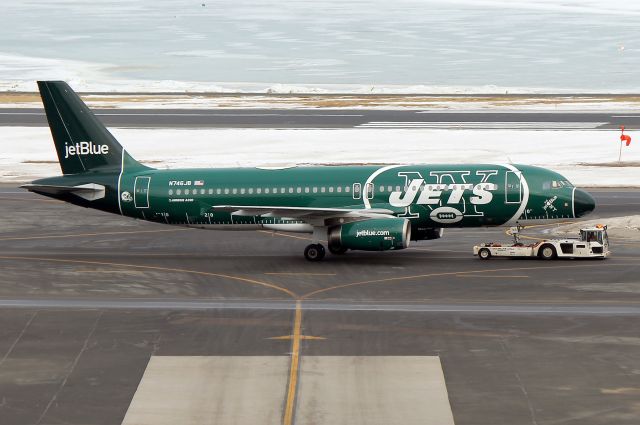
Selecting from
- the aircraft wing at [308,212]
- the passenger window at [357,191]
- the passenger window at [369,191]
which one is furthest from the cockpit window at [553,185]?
the passenger window at [357,191]

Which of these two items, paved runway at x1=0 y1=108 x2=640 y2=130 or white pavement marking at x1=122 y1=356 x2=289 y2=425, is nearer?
white pavement marking at x1=122 y1=356 x2=289 y2=425

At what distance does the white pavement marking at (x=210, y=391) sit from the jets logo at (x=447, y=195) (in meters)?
19.8

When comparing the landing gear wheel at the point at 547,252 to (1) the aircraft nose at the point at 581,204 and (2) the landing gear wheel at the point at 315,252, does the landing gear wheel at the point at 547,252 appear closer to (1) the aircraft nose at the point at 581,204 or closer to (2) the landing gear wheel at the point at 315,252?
(1) the aircraft nose at the point at 581,204

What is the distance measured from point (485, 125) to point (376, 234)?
62.2 meters

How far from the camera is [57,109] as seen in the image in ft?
204

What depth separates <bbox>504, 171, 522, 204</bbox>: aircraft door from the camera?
57.7 metres

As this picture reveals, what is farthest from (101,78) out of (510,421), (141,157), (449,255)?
(510,421)

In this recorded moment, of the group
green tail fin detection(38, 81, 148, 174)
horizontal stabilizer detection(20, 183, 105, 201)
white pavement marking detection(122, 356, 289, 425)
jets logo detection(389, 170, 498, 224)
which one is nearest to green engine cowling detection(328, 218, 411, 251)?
jets logo detection(389, 170, 498, 224)

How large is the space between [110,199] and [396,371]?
90.6 feet

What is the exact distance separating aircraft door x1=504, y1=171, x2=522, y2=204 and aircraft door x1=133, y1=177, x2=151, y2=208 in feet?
63.2

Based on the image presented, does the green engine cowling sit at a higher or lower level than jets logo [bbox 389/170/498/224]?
lower

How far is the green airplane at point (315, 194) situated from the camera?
5769 cm

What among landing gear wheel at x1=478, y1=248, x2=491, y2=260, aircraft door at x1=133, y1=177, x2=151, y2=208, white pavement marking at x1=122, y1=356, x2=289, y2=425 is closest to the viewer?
white pavement marking at x1=122, y1=356, x2=289, y2=425

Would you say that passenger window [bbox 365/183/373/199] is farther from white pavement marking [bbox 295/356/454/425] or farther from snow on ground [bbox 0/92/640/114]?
snow on ground [bbox 0/92/640/114]
